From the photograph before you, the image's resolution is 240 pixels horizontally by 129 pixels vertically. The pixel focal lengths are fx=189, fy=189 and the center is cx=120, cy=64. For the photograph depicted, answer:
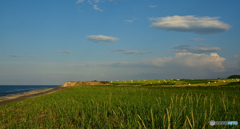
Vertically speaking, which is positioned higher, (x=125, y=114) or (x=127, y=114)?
(x=127, y=114)

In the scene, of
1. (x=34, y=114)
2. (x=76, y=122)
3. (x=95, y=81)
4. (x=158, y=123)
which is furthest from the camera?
(x=95, y=81)

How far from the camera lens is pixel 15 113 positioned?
42.1 feet

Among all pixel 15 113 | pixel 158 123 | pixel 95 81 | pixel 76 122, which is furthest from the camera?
pixel 95 81

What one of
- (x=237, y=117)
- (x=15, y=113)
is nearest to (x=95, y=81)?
(x=15, y=113)

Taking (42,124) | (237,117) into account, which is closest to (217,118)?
(237,117)

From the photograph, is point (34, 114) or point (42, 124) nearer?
point (42, 124)

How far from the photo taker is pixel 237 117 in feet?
29.5

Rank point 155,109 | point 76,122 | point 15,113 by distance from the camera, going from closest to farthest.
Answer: point 76,122 → point 155,109 → point 15,113

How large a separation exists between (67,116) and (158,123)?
16.3ft

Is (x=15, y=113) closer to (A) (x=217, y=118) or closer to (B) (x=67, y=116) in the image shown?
(B) (x=67, y=116)

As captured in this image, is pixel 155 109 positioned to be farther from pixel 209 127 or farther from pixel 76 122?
pixel 76 122

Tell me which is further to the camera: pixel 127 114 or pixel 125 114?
pixel 125 114

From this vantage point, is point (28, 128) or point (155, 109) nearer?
point (28, 128)

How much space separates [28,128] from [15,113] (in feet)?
15.6
